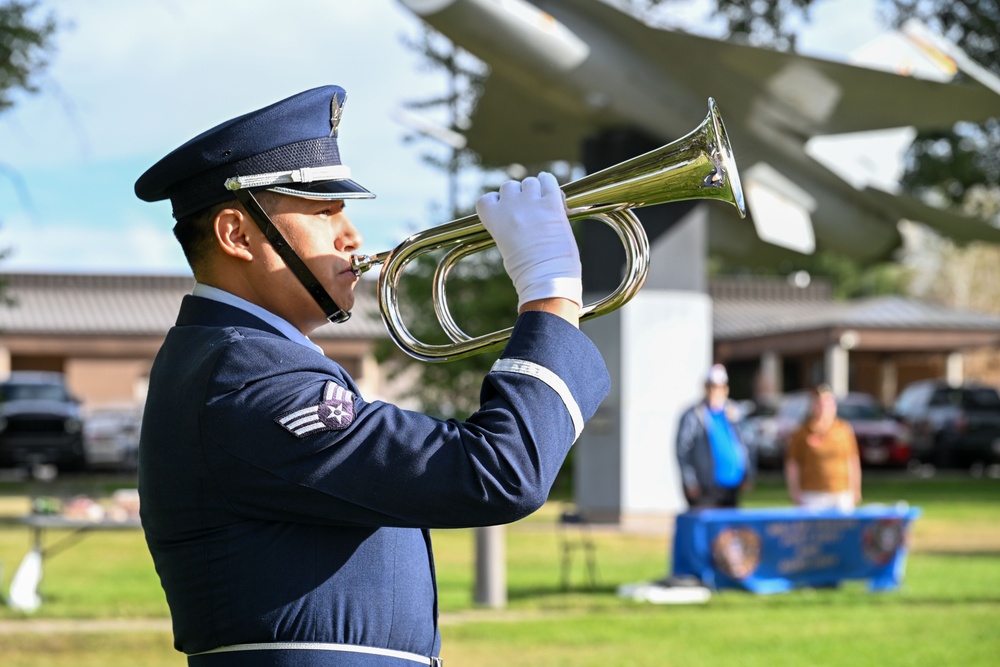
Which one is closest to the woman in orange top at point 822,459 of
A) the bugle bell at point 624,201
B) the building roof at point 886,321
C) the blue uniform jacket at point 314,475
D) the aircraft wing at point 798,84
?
the aircraft wing at point 798,84

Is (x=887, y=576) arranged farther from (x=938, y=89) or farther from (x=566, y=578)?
(x=938, y=89)

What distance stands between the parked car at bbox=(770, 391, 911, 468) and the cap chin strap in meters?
27.1

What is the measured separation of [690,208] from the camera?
17.0 metres

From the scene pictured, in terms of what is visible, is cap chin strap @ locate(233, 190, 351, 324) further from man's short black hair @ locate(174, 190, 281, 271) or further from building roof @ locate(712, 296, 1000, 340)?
building roof @ locate(712, 296, 1000, 340)

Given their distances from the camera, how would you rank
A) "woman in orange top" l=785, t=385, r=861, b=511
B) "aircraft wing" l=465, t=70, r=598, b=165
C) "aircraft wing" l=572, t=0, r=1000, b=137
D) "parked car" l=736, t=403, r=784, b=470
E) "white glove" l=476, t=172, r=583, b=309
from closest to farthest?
"white glove" l=476, t=172, r=583, b=309
"woman in orange top" l=785, t=385, r=861, b=511
"aircraft wing" l=572, t=0, r=1000, b=137
"aircraft wing" l=465, t=70, r=598, b=165
"parked car" l=736, t=403, r=784, b=470

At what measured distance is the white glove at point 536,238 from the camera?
6.74 ft

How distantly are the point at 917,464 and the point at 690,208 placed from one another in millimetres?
16078

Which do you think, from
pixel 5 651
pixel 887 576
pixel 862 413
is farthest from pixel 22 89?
pixel 862 413

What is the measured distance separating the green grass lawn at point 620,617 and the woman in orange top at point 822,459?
31.2 inches

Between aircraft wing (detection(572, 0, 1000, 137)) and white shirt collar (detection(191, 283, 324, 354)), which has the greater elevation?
aircraft wing (detection(572, 0, 1000, 137))

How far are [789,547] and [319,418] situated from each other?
369 inches

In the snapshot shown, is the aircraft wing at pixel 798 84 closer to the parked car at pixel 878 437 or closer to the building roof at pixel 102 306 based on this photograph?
the parked car at pixel 878 437

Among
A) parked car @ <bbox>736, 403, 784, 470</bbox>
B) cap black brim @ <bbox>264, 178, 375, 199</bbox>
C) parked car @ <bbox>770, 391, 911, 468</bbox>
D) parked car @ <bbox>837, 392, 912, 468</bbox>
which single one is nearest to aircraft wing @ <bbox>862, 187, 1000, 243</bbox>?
parked car @ <bbox>770, 391, 911, 468</bbox>

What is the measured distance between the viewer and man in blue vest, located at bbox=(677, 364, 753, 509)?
10.8 metres
